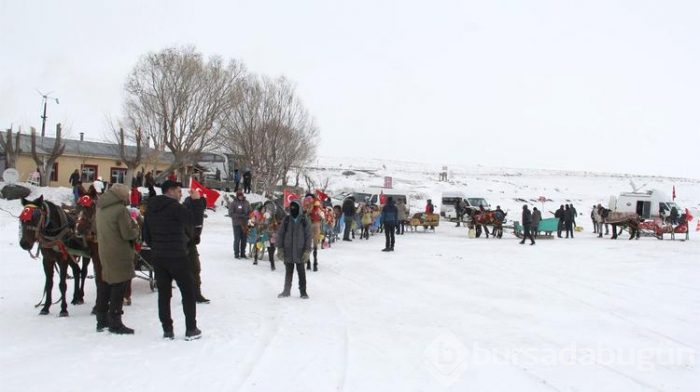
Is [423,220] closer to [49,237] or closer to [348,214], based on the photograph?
[348,214]

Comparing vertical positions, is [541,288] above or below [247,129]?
below

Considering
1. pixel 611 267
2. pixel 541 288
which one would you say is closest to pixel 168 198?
pixel 541 288

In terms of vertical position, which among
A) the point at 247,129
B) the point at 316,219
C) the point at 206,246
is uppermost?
the point at 247,129

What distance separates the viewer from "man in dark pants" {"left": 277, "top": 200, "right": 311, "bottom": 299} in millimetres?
8859

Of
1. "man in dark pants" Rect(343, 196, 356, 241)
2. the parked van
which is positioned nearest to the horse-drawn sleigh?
the parked van

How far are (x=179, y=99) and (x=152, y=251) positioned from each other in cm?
2865

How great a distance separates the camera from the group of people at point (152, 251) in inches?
240

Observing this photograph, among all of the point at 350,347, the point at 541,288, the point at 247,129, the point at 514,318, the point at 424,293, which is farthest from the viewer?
the point at 247,129

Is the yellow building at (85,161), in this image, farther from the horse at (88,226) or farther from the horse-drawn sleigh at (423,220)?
the horse at (88,226)

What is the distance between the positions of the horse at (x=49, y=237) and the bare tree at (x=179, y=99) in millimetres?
26921

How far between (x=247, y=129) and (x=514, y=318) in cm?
2952

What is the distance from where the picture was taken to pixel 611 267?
13.6 metres

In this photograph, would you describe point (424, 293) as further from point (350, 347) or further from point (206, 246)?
point (206, 246)

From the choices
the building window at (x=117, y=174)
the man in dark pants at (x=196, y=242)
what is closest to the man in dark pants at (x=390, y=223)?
the man in dark pants at (x=196, y=242)
